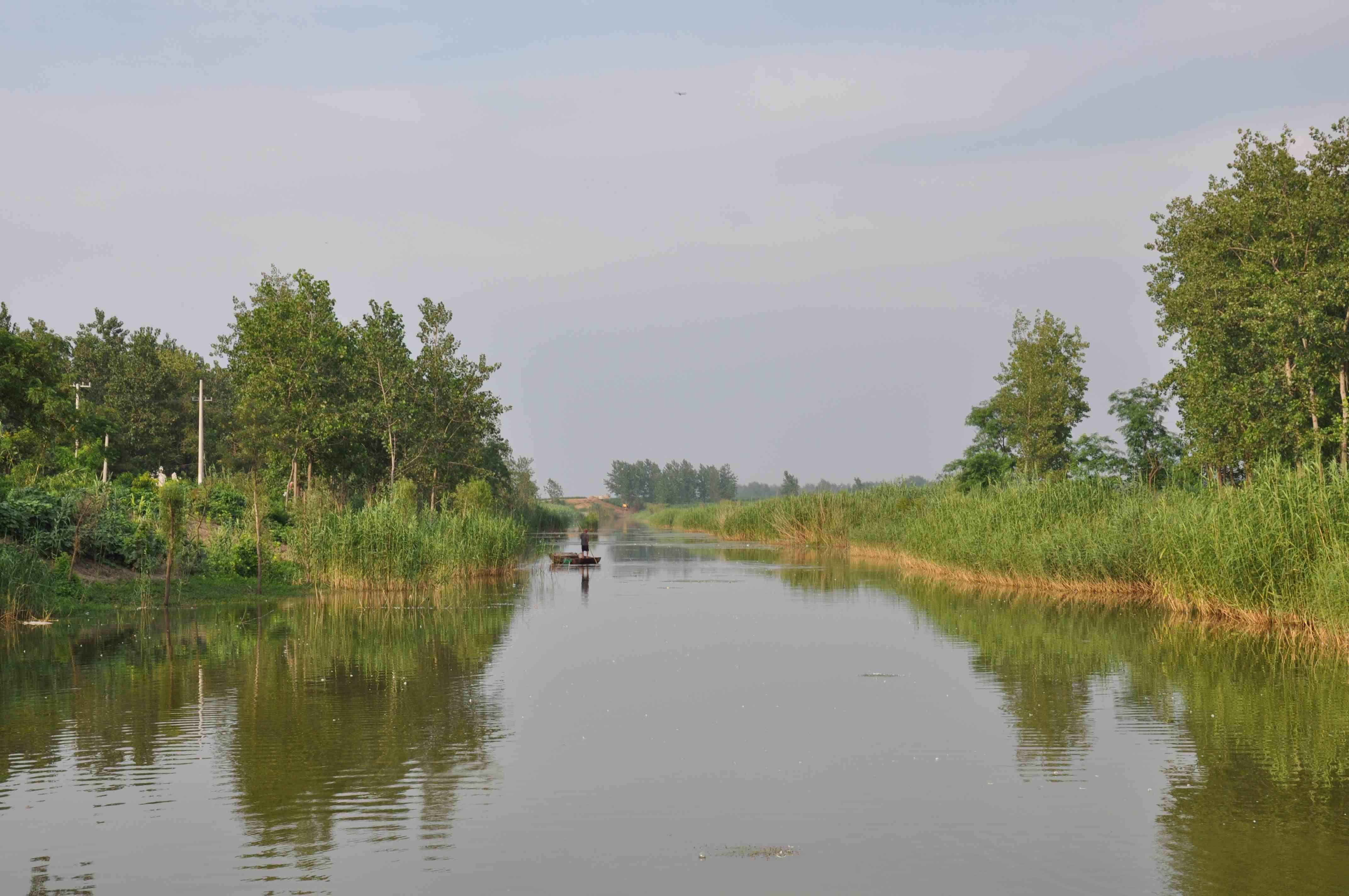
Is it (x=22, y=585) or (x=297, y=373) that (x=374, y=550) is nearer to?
(x=22, y=585)

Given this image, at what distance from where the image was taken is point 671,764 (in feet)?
36.3

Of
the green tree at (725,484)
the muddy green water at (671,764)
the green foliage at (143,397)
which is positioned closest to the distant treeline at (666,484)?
the green tree at (725,484)

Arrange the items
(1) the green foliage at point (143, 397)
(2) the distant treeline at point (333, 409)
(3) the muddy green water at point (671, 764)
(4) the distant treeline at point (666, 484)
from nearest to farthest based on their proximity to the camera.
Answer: (3) the muddy green water at point (671, 764)
(2) the distant treeline at point (333, 409)
(1) the green foliage at point (143, 397)
(4) the distant treeline at point (666, 484)

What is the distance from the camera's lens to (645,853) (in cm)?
818

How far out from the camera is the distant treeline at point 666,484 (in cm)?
18812

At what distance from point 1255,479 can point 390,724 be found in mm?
21520

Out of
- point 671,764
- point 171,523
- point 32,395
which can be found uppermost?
point 32,395

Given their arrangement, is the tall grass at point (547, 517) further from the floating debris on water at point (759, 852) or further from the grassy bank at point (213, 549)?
the floating debris on water at point (759, 852)

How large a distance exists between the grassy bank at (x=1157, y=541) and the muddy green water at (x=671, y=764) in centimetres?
120

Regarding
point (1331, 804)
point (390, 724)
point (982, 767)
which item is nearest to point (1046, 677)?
point (982, 767)

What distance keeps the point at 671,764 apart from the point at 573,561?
3270 cm

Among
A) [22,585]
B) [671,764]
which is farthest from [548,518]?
[671,764]

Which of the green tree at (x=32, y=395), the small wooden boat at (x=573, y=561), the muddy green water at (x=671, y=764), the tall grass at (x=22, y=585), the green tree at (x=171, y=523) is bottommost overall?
the muddy green water at (x=671, y=764)

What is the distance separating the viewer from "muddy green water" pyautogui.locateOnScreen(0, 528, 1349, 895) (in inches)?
307
